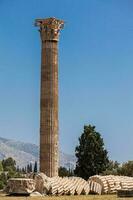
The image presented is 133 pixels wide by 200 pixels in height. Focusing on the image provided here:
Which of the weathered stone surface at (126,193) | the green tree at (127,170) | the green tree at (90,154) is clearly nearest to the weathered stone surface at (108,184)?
the weathered stone surface at (126,193)

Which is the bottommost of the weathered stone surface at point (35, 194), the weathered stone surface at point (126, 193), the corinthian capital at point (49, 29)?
the weathered stone surface at point (126, 193)

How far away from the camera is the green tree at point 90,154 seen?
74062mm

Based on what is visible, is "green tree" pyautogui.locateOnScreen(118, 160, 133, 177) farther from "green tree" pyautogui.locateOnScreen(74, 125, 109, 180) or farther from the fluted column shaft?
the fluted column shaft

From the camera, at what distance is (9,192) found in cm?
4562

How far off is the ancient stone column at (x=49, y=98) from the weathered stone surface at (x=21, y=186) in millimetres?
7738

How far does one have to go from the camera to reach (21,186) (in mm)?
45312

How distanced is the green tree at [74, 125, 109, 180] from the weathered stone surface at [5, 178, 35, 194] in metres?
28.4

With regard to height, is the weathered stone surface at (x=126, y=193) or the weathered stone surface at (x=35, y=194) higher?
the weathered stone surface at (x=35, y=194)

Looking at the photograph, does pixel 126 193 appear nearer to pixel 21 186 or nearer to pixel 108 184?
pixel 21 186

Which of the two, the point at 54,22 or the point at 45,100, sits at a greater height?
the point at 54,22

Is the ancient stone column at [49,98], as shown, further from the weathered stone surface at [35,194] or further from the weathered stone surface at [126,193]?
the weathered stone surface at [126,193]

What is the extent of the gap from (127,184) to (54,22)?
16.0 m

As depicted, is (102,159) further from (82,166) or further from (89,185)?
(89,185)

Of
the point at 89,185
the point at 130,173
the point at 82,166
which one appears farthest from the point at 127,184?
the point at 130,173
